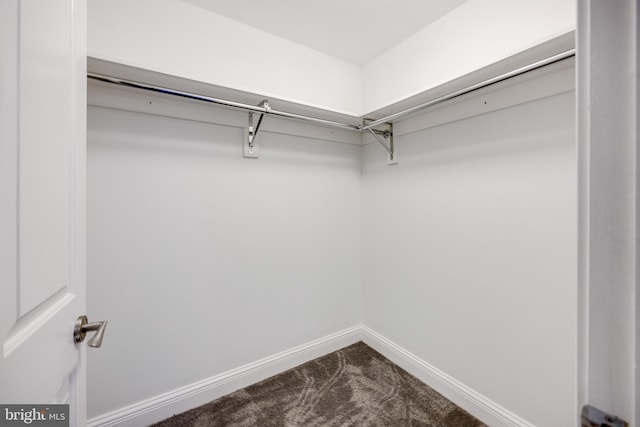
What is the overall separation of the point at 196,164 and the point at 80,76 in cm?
84

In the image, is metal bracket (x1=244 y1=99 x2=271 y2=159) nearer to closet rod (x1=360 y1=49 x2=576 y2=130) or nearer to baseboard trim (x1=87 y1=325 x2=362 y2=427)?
closet rod (x1=360 y1=49 x2=576 y2=130)

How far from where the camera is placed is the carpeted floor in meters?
1.45

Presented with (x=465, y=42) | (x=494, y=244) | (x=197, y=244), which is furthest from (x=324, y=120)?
(x=494, y=244)

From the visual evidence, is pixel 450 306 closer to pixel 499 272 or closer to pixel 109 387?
pixel 499 272

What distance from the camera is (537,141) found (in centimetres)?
125

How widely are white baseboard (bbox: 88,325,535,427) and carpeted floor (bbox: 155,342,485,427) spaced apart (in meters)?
0.04

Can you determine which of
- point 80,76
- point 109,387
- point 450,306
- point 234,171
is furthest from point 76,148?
point 450,306

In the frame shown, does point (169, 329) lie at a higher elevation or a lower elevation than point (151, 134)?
lower

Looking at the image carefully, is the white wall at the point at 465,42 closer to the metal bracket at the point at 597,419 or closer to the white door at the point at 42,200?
the metal bracket at the point at 597,419

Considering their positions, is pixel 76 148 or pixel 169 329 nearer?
pixel 76 148

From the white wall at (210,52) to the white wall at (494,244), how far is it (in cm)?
68

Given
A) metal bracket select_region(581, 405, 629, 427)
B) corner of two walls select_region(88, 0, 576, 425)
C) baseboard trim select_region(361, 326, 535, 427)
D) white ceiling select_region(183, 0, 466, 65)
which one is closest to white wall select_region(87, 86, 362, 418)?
corner of two walls select_region(88, 0, 576, 425)
